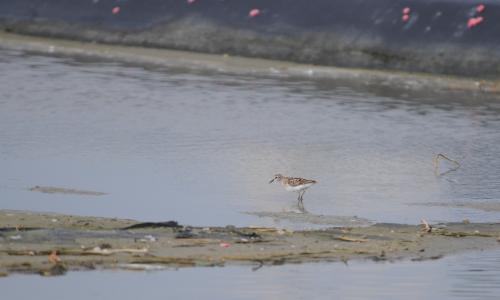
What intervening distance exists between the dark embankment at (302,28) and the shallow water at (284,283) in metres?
12.0

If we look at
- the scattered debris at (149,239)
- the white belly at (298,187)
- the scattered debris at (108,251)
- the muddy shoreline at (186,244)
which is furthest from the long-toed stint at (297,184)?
the scattered debris at (108,251)

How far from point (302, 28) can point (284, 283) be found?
14280 millimetres

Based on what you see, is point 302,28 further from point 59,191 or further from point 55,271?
point 55,271

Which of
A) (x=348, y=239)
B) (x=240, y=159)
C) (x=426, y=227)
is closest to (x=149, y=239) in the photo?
(x=348, y=239)

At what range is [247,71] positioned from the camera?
2192cm

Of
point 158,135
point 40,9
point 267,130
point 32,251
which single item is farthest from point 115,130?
point 40,9

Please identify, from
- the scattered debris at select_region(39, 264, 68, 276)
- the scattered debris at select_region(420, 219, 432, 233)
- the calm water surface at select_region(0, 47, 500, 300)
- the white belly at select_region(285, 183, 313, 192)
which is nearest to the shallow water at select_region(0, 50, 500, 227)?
the calm water surface at select_region(0, 47, 500, 300)

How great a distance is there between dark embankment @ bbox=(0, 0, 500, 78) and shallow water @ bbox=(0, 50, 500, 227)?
1.60m

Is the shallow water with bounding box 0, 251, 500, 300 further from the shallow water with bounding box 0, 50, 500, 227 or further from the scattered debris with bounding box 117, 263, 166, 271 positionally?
the shallow water with bounding box 0, 50, 500, 227

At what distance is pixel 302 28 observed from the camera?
2325 centimetres

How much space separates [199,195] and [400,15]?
430 inches

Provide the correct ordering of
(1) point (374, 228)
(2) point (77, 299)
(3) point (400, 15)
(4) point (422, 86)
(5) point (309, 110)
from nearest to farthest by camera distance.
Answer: (2) point (77, 299) → (1) point (374, 228) → (5) point (309, 110) → (4) point (422, 86) → (3) point (400, 15)

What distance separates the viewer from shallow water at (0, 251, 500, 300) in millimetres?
8852

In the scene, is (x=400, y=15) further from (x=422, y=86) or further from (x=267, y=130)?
(x=267, y=130)
